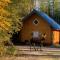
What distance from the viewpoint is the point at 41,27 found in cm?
4797

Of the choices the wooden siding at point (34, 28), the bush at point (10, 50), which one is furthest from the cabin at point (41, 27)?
the bush at point (10, 50)

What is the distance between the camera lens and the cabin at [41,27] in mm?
46756

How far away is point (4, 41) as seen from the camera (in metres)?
21.5

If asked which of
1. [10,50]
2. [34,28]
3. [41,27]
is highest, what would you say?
[41,27]

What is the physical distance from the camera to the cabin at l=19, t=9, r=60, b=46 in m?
46.8

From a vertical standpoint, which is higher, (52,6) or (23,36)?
(52,6)

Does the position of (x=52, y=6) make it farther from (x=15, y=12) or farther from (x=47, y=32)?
(x=15, y=12)

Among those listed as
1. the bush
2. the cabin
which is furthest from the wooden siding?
the bush

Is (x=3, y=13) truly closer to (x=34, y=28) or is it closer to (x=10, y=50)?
(x=10, y=50)

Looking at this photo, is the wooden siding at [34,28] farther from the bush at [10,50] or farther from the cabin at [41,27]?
the bush at [10,50]

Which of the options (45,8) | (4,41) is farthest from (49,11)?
(4,41)

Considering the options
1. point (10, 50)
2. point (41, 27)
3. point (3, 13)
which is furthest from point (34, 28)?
point (3, 13)

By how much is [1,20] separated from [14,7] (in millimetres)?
2663

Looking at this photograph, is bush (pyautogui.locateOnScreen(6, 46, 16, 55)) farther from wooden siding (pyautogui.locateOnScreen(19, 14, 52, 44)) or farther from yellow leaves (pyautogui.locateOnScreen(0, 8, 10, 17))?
wooden siding (pyautogui.locateOnScreen(19, 14, 52, 44))
